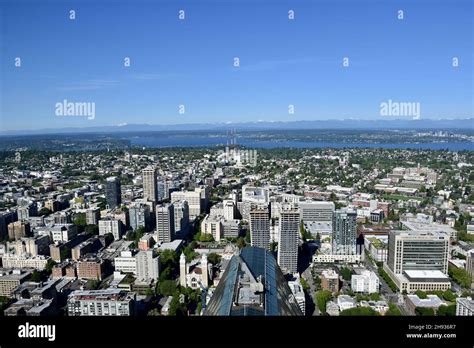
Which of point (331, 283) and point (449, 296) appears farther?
point (331, 283)

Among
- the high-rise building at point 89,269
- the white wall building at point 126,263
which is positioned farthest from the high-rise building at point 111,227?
the high-rise building at point 89,269

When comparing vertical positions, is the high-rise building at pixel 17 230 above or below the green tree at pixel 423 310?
above

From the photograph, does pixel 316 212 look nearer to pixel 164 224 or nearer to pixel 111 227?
pixel 164 224

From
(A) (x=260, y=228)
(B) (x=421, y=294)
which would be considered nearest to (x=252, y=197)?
(A) (x=260, y=228)

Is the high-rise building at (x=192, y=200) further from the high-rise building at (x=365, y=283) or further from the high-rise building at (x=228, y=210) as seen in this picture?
the high-rise building at (x=365, y=283)

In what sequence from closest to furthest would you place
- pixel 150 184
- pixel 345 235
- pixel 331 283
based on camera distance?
pixel 331 283 < pixel 345 235 < pixel 150 184

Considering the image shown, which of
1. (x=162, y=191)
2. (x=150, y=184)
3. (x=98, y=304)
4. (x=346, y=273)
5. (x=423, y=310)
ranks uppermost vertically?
(x=150, y=184)
